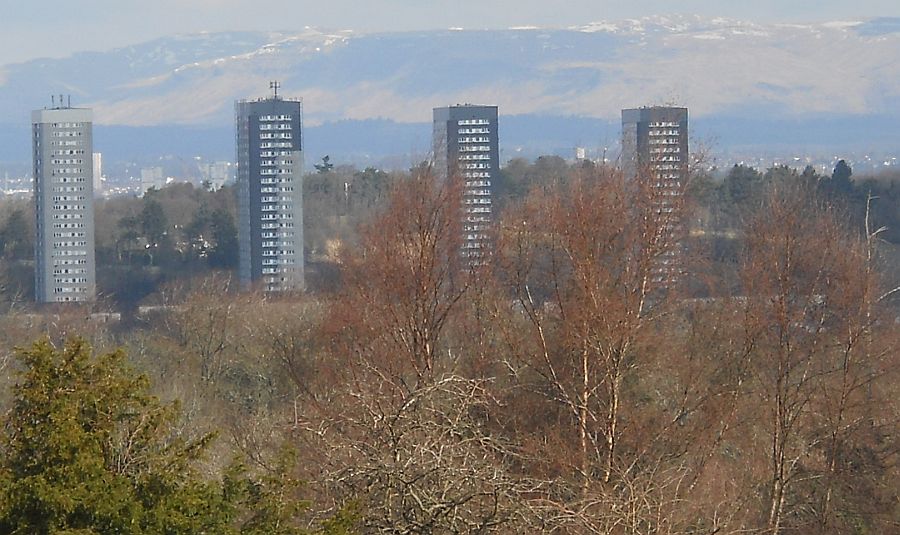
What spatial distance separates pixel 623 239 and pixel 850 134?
272 feet

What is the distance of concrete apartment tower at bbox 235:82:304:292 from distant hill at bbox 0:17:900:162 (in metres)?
40.1

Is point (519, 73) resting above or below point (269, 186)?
above

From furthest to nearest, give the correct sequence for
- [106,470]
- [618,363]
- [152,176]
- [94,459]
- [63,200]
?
[152,176] < [63,200] < [618,363] < [106,470] < [94,459]

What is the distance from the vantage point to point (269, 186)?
37594mm

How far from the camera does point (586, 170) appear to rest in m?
13.5

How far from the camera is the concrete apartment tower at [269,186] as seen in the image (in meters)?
36.2

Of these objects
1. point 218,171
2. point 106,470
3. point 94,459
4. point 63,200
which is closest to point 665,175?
point 106,470

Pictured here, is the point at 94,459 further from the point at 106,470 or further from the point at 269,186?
the point at 269,186

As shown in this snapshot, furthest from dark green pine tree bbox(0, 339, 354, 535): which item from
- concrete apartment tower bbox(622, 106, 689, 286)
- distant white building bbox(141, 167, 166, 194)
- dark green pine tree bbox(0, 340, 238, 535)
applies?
distant white building bbox(141, 167, 166, 194)

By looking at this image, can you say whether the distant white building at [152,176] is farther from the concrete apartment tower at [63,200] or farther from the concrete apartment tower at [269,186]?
the concrete apartment tower at [269,186]

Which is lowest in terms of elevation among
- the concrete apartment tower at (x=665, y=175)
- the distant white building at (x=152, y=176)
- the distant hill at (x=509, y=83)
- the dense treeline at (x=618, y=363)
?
the dense treeline at (x=618, y=363)

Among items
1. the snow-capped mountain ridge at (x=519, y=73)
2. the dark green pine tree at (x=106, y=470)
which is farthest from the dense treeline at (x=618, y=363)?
the snow-capped mountain ridge at (x=519, y=73)

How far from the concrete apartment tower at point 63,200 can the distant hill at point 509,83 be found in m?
42.5

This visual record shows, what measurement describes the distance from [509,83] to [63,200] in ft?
218
